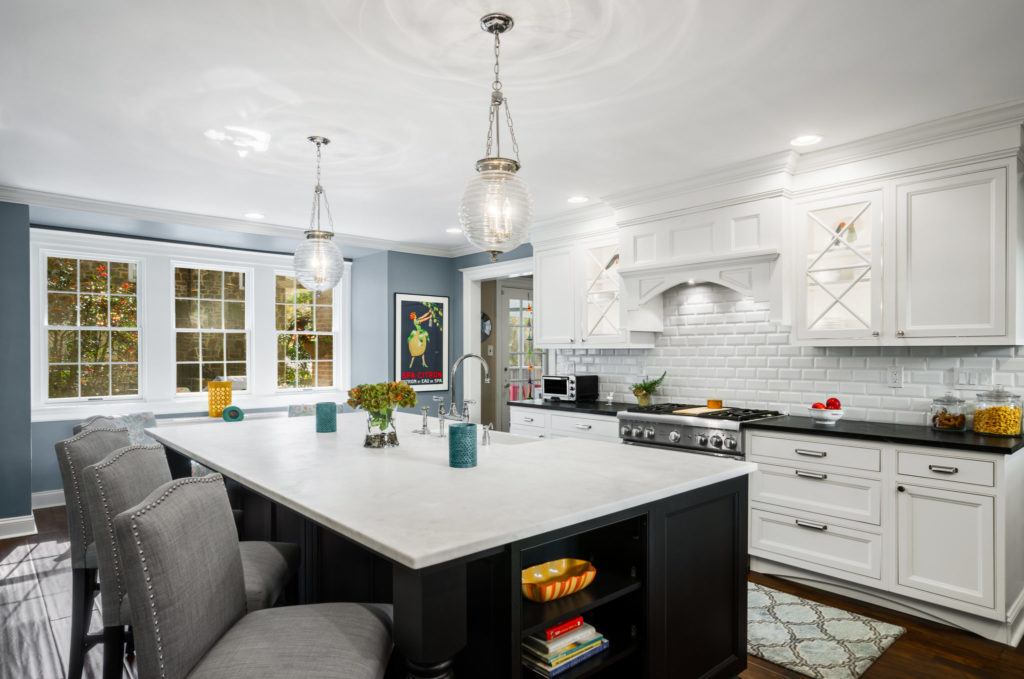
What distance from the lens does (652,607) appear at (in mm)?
1921

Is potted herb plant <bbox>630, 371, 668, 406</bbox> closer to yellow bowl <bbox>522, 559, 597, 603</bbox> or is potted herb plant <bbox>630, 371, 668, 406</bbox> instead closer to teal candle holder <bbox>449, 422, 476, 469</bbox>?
teal candle holder <bbox>449, 422, 476, 469</bbox>

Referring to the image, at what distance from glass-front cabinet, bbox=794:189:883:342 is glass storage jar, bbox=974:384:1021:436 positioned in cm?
61

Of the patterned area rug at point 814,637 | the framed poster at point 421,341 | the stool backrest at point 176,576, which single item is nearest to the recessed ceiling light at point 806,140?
the patterned area rug at point 814,637

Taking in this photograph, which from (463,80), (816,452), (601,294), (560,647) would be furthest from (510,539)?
(601,294)

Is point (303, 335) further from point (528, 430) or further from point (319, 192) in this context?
point (319, 192)

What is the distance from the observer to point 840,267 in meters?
3.61

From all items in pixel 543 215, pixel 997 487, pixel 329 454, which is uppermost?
pixel 543 215

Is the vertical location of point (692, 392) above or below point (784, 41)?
below

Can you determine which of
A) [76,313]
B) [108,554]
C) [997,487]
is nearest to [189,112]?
[108,554]

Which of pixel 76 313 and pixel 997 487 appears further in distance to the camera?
pixel 76 313

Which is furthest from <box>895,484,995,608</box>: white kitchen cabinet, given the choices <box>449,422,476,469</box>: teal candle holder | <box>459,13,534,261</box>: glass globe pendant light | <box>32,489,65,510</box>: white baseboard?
<box>32,489,65,510</box>: white baseboard

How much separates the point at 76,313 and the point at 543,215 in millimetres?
4478

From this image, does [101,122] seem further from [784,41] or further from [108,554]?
[784,41]

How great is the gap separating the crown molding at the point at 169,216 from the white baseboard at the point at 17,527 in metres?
2.41
